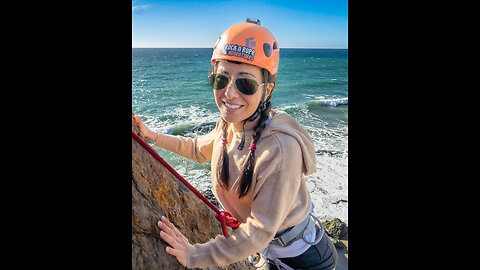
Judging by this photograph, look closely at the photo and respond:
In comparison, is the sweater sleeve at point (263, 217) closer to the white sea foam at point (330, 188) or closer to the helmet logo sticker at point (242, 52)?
the helmet logo sticker at point (242, 52)

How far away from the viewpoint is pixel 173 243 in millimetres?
1504

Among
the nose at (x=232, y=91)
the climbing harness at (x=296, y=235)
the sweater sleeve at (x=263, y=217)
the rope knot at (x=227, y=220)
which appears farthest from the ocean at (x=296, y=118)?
the climbing harness at (x=296, y=235)

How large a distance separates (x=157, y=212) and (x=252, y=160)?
612 millimetres

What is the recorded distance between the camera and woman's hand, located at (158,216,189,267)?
4.85 ft

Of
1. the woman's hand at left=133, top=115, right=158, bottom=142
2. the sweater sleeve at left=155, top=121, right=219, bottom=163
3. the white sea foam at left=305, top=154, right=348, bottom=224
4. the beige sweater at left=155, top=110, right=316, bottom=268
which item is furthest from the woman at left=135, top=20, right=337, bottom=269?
the white sea foam at left=305, top=154, right=348, bottom=224

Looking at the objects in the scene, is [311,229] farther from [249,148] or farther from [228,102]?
[228,102]

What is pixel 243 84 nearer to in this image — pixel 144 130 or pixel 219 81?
pixel 219 81

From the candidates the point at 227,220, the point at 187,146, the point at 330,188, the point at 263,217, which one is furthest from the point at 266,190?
the point at 330,188

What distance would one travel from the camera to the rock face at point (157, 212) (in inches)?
54.1

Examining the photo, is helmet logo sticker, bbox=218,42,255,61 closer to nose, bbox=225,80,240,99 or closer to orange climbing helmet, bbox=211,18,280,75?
orange climbing helmet, bbox=211,18,280,75
